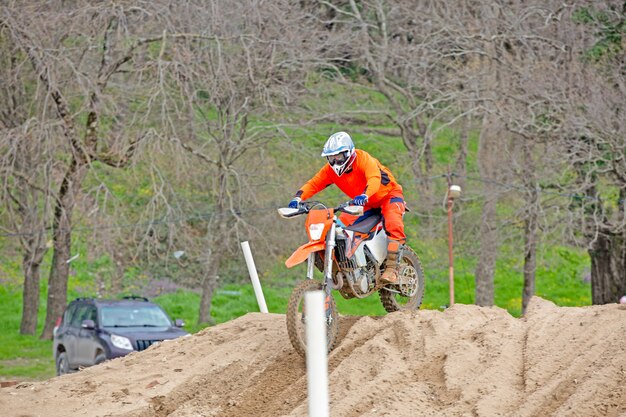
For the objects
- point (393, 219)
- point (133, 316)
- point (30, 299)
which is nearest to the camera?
point (393, 219)

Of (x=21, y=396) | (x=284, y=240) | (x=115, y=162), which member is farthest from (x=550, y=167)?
(x=21, y=396)

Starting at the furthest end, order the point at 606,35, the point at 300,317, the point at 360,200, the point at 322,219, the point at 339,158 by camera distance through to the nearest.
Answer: the point at 606,35 < the point at 339,158 < the point at 322,219 < the point at 360,200 < the point at 300,317

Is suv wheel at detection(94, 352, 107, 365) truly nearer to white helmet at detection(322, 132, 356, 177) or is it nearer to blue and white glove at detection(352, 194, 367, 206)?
white helmet at detection(322, 132, 356, 177)

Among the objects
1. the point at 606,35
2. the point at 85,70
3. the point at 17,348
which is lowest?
the point at 17,348

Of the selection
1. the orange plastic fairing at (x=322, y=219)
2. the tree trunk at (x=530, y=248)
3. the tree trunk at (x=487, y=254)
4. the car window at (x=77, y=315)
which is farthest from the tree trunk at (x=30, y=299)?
the orange plastic fairing at (x=322, y=219)

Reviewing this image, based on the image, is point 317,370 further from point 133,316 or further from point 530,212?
point 530,212

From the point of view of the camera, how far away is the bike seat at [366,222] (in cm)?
1079

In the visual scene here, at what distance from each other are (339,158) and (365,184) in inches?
19.1

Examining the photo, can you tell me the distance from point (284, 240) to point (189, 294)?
18.8ft

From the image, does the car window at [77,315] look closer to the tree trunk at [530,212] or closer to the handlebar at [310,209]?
the tree trunk at [530,212]

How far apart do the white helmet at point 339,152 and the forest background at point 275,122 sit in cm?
941

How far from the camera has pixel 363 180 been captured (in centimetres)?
1093

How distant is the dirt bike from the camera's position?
9.95 m

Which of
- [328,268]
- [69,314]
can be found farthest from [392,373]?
[69,314]
